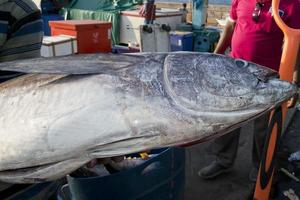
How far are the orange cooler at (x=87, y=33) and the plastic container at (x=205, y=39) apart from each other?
1.36m

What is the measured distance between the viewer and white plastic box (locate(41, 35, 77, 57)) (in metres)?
4.71

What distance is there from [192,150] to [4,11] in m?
2.68

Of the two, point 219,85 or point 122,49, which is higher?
point 219,85

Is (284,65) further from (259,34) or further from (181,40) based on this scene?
(181,40)

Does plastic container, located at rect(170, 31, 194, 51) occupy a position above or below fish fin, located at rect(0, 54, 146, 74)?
below

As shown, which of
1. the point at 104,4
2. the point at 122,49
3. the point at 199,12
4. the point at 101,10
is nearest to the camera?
the point at 199,12

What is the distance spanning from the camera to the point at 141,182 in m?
2.04

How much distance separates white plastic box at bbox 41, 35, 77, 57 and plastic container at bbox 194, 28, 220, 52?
192 cm

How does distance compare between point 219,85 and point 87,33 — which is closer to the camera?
point 219,85

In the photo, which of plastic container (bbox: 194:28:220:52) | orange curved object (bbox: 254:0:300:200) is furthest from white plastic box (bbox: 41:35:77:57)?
orange curved object (bbox: 254:0:300:200)

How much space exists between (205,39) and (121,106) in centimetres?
506

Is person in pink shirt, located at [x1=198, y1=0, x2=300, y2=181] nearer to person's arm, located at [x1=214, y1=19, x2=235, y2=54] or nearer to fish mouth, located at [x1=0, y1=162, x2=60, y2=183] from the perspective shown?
person's arm, located at [x1=214, y1=19, x2=235, y2=54]

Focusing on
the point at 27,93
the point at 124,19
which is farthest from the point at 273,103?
the point at 124,19

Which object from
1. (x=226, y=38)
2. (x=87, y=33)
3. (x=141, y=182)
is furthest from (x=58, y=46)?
(x=141, y=182)
